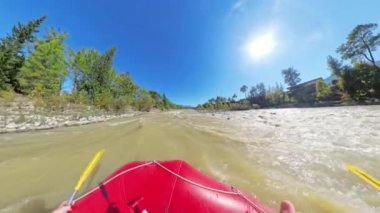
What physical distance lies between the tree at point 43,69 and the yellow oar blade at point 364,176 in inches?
873

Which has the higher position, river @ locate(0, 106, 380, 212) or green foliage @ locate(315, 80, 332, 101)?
green foliage @ locate(315, 80, 332, 101)

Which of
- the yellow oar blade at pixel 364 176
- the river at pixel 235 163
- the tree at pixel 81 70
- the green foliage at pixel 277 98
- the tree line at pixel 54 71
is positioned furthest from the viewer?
the green foliage at pixel 277 98

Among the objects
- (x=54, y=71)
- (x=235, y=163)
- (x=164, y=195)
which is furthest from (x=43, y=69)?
(x=164, y=195)

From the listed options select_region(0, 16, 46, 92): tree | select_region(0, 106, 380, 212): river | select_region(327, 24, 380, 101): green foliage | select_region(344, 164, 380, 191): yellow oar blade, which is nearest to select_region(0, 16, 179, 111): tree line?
select_region(0, 16, 46, 92): tree

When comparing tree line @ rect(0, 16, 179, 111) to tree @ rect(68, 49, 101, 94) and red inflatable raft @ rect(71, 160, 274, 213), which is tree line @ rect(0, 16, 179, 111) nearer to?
tree @ rect(68, 49, 101, 94)

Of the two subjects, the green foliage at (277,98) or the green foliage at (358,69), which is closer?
the green foliage at (358,69)

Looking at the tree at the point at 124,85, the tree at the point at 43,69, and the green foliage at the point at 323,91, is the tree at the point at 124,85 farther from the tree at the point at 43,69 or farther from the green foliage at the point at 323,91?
the green foliage at the point at 323,91

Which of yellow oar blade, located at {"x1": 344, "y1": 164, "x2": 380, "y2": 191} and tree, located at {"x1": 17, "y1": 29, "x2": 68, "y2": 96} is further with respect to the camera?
tree, located at {"x1": 17, "y1": 29, "x2": 68, "y2": 96}

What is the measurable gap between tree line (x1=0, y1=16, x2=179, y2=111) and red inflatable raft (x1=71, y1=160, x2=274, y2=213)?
→ 1378 centimetres

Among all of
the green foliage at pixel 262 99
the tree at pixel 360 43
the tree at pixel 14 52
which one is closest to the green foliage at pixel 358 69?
the tree at pixel 360 43

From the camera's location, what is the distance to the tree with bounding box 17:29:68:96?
19.8m

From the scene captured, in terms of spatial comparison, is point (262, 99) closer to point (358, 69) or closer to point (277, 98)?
point (277, 98)

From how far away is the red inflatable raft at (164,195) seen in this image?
6.23 ft

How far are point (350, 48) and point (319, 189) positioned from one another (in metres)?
39.6
